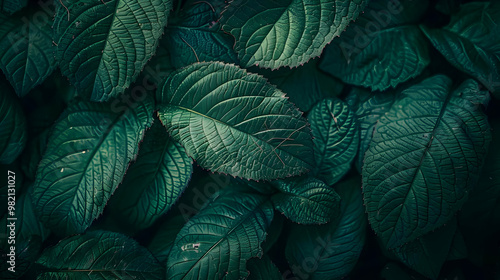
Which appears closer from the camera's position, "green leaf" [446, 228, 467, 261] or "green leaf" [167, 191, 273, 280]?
"green leaf" [167, 191, 273, 280]

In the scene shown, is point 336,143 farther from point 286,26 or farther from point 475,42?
point 475,42

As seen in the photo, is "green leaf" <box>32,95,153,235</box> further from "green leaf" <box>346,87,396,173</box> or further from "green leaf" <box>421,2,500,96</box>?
"green leaf" <box>421,2,500,96</box>

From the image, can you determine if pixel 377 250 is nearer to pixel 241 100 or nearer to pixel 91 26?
pixel 241 100

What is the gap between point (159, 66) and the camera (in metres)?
1.13

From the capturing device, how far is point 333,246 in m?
1.11

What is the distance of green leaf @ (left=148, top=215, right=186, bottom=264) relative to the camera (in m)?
1.13

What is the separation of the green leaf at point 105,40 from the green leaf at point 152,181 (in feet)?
0.68

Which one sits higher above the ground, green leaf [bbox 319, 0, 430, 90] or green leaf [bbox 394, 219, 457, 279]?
green leaf [bbox 319, 0, 430, 90]

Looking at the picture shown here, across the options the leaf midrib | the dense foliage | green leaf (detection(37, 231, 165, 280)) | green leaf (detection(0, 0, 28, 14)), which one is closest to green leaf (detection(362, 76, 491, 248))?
the dense foliage

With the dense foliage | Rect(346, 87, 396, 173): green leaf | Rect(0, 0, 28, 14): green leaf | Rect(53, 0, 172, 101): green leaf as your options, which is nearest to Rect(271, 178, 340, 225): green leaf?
the dense foliage

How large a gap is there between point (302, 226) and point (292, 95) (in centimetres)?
41

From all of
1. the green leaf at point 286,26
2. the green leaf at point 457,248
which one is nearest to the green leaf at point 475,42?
the green leaf at point 286,26

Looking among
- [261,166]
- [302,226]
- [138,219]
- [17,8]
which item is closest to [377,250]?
[302,226]

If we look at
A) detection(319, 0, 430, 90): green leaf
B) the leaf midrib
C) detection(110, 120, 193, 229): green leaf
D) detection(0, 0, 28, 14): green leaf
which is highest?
detection(0, 0, 28, 14): green leaf
